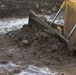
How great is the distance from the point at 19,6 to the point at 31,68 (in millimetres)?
7505

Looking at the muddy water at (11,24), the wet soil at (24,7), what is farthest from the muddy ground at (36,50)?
the wet soil at (24,7)

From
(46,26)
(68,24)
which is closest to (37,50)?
(46,26)

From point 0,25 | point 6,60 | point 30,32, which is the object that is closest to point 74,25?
point 30,32

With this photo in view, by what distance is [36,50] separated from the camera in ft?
25.8

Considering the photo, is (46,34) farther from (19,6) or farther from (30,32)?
(19,6)

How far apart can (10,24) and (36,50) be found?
395cm

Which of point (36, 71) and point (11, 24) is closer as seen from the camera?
point (36, 71)

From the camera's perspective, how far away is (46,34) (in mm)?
8312

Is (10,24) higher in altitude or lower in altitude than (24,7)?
higher

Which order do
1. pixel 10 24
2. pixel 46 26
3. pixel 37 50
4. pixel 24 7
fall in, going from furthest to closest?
pixel 24 7
pixel 10 24
pixel 46 26
pixel 37 50

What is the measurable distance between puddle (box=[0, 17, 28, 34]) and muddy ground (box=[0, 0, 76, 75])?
1.51 m

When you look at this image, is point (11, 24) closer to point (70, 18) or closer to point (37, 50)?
point (70, 18)

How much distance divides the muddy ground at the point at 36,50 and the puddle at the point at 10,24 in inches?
59.3

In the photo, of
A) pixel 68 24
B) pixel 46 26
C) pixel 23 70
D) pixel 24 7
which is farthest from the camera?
pixel 24 7
